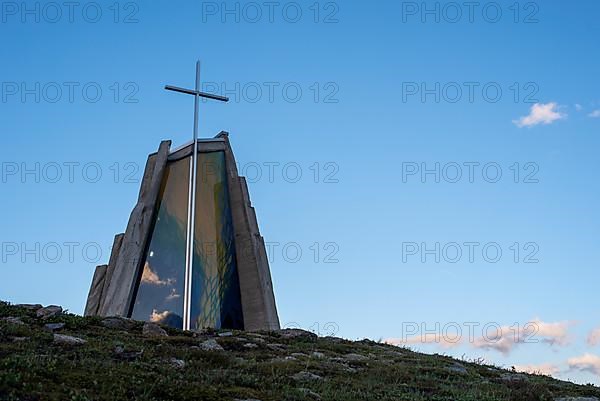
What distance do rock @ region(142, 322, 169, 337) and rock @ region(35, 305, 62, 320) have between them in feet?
7.57

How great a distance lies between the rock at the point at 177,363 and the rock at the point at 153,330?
12.3 ft

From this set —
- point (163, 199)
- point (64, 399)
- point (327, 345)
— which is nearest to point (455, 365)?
point (327, 345)

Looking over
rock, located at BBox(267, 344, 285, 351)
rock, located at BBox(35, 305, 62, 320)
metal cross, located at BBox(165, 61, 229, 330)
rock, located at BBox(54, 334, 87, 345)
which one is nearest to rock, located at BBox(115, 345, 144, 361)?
rock, located at BBox(54, 334, 87, 345)

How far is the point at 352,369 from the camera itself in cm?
1541

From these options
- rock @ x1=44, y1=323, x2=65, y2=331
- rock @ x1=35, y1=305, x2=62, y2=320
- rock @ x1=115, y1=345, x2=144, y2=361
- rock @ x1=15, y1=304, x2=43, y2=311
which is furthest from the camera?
rock @ x1=15, y1=304, x2=43, y2=311

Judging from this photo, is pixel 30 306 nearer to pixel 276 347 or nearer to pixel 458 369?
pixel 276 347

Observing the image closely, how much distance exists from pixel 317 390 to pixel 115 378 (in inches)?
137

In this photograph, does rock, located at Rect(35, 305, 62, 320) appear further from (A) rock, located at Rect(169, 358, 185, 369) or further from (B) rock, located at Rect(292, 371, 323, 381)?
(B) rock, located at Rect(292, 371, 323, 381)

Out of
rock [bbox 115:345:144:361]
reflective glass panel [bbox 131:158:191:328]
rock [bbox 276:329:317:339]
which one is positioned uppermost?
reflective glass panel [bbox 131:158:191:328]

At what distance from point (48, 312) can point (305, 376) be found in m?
8.02

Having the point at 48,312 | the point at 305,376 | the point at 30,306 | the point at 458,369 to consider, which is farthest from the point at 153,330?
the point at 458,369

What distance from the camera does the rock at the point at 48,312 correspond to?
1794 centimetres

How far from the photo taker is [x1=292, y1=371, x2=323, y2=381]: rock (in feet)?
43.9

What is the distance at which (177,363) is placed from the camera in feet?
44.1
